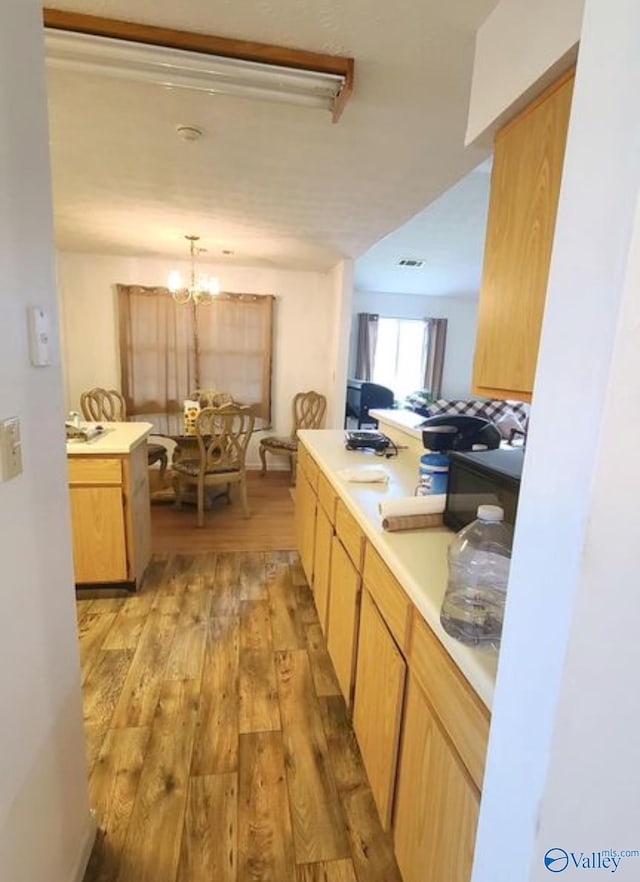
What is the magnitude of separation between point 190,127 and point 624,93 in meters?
2.05

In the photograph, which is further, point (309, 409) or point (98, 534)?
point (309, 409)

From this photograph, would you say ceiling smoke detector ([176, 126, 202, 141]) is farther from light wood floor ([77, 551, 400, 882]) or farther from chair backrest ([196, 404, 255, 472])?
light wood floor ([77, 551, 400, 882])

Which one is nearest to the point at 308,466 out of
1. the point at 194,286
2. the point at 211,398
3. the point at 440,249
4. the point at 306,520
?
the point at 306,520

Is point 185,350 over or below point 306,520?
over

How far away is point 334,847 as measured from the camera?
130 centimetres

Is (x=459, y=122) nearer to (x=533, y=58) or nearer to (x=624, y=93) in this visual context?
(x=533, y=58)

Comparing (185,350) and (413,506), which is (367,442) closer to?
(413,506)

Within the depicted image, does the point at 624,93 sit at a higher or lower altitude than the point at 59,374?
higher

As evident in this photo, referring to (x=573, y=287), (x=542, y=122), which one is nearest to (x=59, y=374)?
(x=573, y=287)

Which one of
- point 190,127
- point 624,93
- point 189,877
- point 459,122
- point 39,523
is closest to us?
point 624,93

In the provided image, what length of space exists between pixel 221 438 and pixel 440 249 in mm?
3870

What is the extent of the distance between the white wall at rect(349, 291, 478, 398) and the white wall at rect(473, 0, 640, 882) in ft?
22.8

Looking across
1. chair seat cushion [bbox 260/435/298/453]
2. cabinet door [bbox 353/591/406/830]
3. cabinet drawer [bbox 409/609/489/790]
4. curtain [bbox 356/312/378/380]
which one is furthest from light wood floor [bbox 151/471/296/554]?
curtain [bbox 356/312/378/380]

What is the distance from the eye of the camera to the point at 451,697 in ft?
2.88
